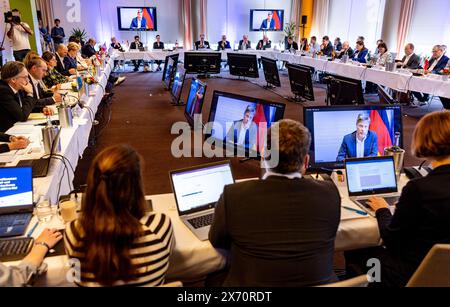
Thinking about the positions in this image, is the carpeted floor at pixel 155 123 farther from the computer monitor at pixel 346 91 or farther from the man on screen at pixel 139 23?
the man on screen at pixel 139 23

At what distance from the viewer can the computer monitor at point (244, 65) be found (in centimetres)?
1009

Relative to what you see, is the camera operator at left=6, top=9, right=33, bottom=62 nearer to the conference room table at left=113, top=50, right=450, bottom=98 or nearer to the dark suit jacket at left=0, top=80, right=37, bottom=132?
the conference room table at left=113, top=50, right=450, bottom=98

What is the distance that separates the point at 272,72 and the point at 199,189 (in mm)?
7409

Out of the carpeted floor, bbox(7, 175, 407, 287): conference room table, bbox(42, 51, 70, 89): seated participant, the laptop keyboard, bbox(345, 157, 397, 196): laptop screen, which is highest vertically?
bbox(42, 51, 70, 89): seated participant

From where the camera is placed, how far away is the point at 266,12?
45.3 feet

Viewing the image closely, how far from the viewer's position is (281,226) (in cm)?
137

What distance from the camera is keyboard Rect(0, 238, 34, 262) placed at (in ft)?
5.13

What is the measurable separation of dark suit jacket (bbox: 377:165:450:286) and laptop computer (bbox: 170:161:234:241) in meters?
0.83

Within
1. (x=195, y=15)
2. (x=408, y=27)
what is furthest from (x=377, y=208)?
(x=195, y=15)

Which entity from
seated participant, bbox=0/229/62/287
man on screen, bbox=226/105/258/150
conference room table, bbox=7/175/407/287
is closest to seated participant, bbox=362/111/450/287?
conference room table, bbox=7/175/407/287

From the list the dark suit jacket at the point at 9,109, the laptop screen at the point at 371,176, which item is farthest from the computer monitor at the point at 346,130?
the dark suit jacket at the point at 9,109

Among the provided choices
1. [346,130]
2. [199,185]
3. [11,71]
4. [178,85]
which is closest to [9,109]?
[11,71]

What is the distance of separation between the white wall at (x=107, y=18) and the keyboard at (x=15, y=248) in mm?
12839
